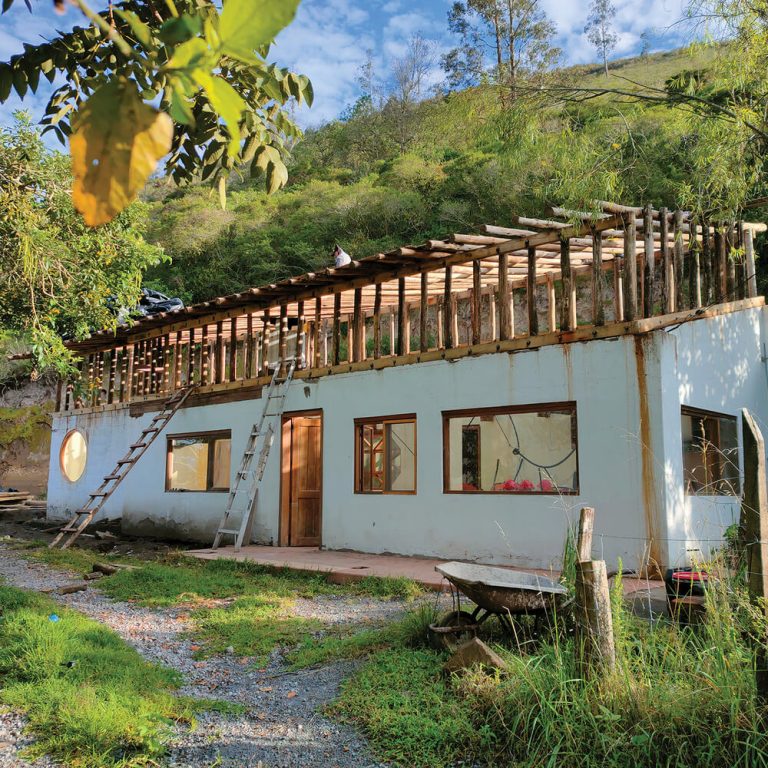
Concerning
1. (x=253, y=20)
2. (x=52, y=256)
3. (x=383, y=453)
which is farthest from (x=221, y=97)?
(x=383, y=453)

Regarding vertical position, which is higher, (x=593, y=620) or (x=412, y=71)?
(x=412, y=71)

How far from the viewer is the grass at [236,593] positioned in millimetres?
6133

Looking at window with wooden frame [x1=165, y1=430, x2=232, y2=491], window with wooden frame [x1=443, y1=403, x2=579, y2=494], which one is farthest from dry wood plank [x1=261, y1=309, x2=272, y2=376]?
window with wooden frame [x1=443, y1=403, x2=579, y2=494]

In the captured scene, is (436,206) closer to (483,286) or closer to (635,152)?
(483,286)

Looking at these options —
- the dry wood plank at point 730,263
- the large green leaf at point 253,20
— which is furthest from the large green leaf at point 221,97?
the dry wood plank at point 730,263

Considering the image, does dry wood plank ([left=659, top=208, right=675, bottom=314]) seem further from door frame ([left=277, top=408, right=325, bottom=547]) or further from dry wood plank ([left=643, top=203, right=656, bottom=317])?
door frame ([left=277, top=408, right=325, bottom=547])

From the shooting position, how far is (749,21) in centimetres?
661

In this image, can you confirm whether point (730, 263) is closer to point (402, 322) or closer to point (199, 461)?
point (402, 322)

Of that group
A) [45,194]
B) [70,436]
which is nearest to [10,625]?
[45,194]

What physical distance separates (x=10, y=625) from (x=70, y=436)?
12.8 metres

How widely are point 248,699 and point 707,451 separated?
710 cm

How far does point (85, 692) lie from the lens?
4133 millimetres

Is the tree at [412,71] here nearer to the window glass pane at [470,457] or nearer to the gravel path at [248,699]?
the window glass pane at [470,457]

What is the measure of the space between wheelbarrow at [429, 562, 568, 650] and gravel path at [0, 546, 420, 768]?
74cm
